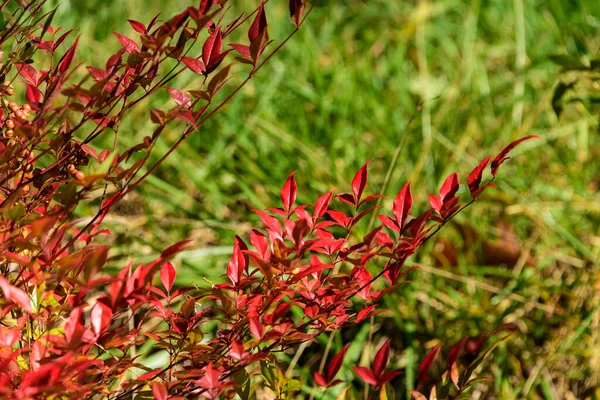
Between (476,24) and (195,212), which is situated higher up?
(476,24)

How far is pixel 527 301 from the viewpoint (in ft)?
5.58

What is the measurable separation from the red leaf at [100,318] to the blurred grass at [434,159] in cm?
90

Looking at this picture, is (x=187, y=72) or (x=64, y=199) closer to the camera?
(x=64, y=199)

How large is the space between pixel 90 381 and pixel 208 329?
0.80 m

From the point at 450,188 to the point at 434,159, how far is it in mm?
1263

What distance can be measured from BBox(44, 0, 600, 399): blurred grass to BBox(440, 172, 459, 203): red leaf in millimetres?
660

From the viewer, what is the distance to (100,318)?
30.6 inches

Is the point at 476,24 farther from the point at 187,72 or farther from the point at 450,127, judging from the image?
the point at 187,72

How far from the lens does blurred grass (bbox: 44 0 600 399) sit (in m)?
1.72

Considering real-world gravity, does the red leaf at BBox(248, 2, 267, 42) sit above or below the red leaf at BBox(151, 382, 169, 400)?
above

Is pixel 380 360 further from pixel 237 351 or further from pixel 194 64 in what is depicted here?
pixel 194 64

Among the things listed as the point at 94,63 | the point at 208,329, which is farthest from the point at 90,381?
the point at 94,63

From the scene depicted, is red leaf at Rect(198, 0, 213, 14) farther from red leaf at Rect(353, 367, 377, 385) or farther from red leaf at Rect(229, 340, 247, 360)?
red leaf at Rect(353, 367, 377, 385)

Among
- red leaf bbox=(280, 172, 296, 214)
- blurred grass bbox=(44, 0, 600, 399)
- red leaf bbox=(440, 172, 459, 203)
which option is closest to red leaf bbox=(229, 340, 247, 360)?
red leaf bbox=(280, 172, 296, 214)
